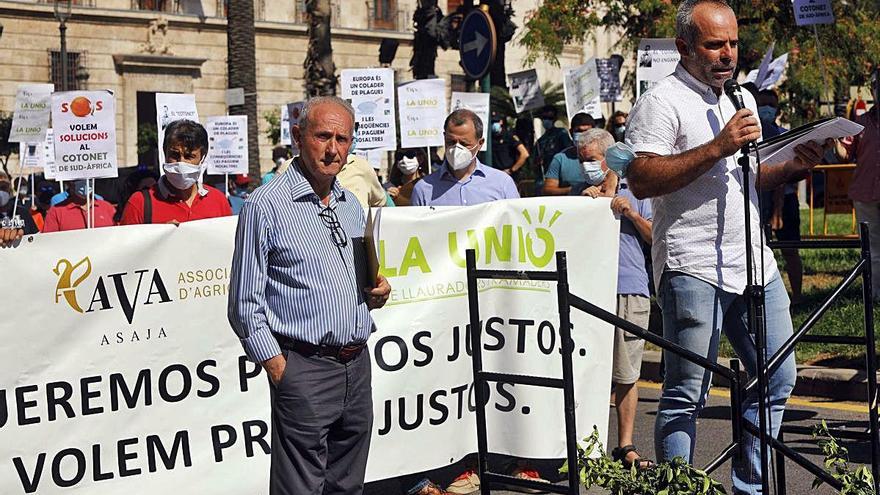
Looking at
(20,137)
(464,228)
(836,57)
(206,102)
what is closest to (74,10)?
(206,102)

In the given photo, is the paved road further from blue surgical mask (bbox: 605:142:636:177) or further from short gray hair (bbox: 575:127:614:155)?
blue surgical mask (bbox: 605:142:636:177)

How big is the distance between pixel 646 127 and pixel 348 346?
1.27m

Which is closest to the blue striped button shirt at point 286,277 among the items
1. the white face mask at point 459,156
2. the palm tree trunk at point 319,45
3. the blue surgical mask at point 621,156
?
the blue surgical mask at point 621,156

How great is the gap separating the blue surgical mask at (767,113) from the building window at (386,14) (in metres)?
36.1

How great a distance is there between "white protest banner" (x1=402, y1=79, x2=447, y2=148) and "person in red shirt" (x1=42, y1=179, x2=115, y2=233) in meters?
3.32

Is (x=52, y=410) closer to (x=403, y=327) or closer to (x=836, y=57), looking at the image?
(x=403, y=327)

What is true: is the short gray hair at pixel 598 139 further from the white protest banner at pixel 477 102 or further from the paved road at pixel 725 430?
the white protest banner at pixel 477 102

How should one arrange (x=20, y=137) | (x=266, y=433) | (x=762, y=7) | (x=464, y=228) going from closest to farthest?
(x=266, y=433) → (x=464, y=228) → (x=20, y=137) → (x=762, y=7)

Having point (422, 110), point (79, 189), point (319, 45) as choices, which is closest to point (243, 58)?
point (319, 45)

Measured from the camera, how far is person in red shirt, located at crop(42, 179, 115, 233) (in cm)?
1030

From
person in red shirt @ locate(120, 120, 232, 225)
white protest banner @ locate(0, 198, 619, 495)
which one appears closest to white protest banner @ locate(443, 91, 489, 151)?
white protest banner @ locate(0, 198, 619, 495)

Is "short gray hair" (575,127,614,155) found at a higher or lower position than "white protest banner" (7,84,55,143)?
lower

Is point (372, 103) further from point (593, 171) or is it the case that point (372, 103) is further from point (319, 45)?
point (319, 45)

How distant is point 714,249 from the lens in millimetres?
4816
